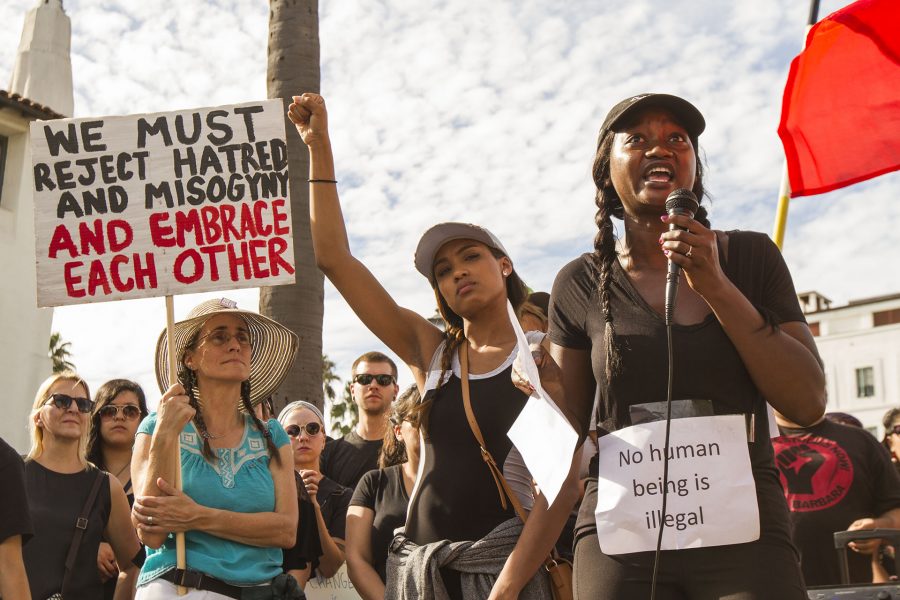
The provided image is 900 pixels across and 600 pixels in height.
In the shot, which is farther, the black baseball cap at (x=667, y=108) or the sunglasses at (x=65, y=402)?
the sunglasses at (x=65, y=402)

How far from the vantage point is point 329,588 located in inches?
226

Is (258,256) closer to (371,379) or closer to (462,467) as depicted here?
(462,467)

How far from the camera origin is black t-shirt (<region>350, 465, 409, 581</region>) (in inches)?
195

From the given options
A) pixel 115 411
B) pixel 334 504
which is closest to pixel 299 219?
pixel 115 411

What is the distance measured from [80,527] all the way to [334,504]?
4.57 ft

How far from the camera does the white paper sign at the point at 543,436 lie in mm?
2598

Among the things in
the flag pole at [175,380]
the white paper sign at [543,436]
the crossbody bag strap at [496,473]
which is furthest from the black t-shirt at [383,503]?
the white paper sign at [543,436]

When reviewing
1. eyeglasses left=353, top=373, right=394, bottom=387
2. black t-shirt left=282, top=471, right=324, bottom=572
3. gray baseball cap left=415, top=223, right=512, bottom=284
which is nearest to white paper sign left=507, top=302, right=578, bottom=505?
gray baseball cap left=415, top=223, right=512, bottom=284

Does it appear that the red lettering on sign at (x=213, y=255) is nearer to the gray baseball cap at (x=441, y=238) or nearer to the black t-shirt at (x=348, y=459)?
the gray baseball cap at (x=441, y=238)

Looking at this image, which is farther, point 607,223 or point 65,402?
point 65,402

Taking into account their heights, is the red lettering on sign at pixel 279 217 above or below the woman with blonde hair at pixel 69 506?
above

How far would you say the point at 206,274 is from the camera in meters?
4.24

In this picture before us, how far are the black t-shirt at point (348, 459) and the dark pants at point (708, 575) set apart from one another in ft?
13.2

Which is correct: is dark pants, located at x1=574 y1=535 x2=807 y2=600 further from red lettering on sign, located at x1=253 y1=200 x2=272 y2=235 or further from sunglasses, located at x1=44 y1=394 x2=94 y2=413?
sunglasses, located at x1=44 y1=394 x2=94 y2=413
